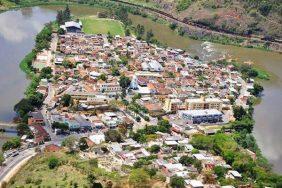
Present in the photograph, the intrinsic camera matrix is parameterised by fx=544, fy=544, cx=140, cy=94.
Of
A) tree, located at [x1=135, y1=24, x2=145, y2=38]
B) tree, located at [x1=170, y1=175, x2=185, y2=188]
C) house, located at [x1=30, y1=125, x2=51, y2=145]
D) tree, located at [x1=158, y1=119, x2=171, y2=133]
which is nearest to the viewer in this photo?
tree, located at [x1=170, y1=175, x2=185, y2=188]

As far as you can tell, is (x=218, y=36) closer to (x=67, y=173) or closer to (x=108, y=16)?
(x=108, y=16)

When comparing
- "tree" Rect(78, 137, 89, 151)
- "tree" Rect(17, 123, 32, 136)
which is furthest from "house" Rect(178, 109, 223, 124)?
"tree" Rect(17, 123, 32, 136)

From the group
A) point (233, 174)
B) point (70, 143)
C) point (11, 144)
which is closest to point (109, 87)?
point (70, 143)

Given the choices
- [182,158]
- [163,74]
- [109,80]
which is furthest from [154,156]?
[163,74]

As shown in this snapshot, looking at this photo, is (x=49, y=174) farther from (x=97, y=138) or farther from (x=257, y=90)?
(x=257, y=90)

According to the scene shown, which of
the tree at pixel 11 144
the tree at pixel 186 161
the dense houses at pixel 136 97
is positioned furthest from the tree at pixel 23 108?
the tree at pixel 186 161

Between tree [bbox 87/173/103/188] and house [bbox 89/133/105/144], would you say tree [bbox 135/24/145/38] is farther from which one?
tree [bbox 87/173/103/188]

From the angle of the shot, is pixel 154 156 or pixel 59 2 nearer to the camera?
pixel 154 156
